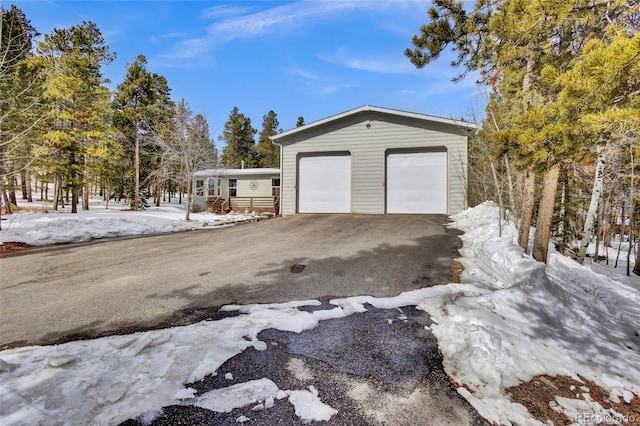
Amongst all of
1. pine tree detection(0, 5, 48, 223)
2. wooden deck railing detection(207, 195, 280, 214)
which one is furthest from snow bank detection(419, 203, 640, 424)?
wooden deck railing detection(207, 195, 280, 214)

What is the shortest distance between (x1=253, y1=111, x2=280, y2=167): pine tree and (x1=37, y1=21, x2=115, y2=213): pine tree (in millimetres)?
23005

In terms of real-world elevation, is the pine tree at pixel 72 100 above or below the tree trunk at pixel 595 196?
above

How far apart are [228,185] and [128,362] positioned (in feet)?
64.5

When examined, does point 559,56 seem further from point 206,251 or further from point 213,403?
point 206,251

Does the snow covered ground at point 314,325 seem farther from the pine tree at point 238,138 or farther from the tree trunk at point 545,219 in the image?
the pine tree at point 238,138

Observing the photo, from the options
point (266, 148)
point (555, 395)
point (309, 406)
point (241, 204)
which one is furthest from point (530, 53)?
point (266, 148)

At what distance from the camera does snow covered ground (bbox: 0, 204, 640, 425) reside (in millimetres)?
1879

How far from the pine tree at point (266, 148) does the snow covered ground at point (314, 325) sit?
126 ft

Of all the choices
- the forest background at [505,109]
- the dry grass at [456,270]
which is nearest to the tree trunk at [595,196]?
the forest background at [505,109]

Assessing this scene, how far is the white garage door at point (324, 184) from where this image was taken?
12.7 m

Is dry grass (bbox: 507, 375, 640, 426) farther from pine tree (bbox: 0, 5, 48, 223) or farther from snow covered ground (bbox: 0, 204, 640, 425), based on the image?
pine tree (bbox: 0, 5, 48, 223)

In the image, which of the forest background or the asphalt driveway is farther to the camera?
the asphalt driveway

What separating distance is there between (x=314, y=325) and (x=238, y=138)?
38.2m

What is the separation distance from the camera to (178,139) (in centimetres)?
1461
